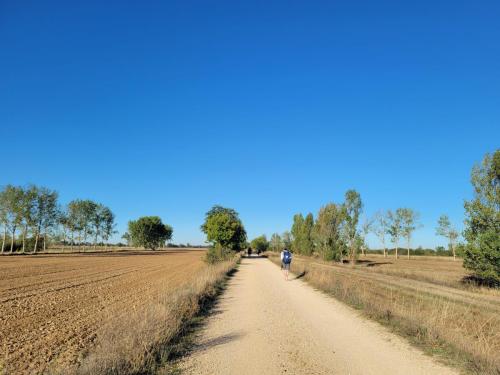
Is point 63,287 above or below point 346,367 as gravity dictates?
below

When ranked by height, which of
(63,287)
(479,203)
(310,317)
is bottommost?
(63,287)

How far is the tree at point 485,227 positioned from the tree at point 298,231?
4725 centimetres

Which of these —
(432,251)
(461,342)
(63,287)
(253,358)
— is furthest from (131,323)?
(432,251)

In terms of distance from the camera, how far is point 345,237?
5175 cm

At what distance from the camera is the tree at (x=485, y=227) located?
70.4 feet

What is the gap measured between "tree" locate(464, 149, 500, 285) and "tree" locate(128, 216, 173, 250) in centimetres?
14526

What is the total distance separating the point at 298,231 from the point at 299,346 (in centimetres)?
7196

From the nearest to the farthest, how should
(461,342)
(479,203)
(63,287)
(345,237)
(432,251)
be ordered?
(461,342) < (63,287) < (479,203) < (345,237) < (432,251)

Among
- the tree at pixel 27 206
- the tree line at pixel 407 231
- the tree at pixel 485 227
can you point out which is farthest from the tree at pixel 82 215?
the tree at pixel 485 227

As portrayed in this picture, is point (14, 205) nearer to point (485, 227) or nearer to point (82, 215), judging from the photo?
point (82, 215)

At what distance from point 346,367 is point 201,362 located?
2.60 m

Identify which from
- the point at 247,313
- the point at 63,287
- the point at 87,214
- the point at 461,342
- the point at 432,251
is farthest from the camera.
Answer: the point at 87,214

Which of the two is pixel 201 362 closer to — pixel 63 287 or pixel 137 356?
pixel 137 356

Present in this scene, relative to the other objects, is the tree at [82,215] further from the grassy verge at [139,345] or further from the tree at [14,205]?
the grassy verge at [139,345]
